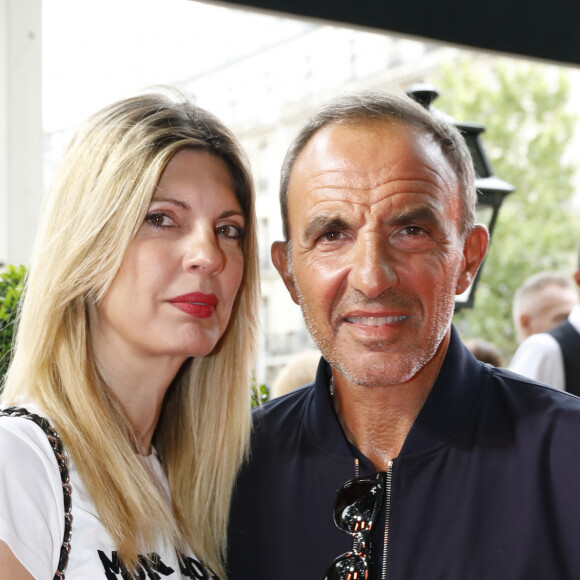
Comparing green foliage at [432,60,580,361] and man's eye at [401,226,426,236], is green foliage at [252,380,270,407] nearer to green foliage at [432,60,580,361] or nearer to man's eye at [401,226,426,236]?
man's eye at [401,226,426,236]

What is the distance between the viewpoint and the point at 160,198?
6.26 ft

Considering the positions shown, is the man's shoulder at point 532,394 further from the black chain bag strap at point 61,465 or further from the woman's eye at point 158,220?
the black chain bag strap at point 61,465

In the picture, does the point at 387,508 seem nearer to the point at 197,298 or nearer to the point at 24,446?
the point at 197,298

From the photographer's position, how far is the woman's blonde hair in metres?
1.82

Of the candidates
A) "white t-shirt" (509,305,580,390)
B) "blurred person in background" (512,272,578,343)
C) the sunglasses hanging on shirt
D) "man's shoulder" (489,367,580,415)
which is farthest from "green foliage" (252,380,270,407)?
"blurred person in background" (512,272,578,343)

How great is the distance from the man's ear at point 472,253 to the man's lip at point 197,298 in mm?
560

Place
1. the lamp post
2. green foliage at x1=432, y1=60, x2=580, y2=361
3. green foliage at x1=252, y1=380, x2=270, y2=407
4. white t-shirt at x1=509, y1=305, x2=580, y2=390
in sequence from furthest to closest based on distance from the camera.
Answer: green foliage at x1=432, y1=60, x2=580, y2=361, white t-shirt at x1=509, y1=305, x2=580, y2=390, the lamp post, green foliage at x1=252, y1=380, x2=270, y2=407

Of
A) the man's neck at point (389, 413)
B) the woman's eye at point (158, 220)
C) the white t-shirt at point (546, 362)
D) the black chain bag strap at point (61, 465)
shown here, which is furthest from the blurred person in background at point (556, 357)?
the black chain bag strap at point (61, 465)

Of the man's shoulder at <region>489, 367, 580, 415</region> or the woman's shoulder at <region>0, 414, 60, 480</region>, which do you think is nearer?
the woman's shoulder at <region>0, 414, 60, 480</region>

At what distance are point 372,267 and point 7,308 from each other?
0.93 metres

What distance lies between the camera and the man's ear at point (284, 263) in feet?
6.79

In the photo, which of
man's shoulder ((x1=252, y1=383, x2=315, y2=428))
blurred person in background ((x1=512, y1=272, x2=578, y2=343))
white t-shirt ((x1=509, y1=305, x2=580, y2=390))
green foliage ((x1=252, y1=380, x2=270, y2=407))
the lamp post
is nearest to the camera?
man's shoulder ((x1=252, y1=383, x2=315, y2=428))

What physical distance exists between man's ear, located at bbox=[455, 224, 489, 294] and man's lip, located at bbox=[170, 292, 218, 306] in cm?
56

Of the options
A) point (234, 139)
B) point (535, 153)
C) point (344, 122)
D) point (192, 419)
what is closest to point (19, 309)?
point (192, 419)
